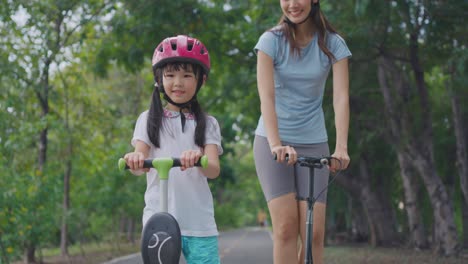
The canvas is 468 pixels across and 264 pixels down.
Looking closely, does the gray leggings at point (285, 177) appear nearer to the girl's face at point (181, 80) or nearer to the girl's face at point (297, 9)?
the girl's face at point (181, 80)

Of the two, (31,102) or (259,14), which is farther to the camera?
(31,102)

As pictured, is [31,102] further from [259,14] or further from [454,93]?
[454,93]

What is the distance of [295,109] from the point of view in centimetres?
404

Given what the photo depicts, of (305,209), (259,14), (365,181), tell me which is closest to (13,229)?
(259,14)

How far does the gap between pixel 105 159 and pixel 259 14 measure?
19.4 ft

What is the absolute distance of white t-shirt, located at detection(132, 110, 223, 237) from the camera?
3.65m

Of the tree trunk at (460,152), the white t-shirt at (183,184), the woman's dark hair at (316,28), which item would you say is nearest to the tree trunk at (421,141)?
the tree trunk at (460,152)

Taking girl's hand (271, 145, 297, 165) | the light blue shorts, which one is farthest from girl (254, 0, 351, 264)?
the light blue shorts

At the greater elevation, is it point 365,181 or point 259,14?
point 259,14

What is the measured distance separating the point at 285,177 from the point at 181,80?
0.78 m

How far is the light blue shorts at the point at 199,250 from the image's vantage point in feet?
11.8

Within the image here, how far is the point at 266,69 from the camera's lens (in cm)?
396

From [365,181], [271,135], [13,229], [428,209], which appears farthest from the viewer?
[428,209]

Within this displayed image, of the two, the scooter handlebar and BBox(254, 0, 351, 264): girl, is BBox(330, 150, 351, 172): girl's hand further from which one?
the scooter handlebar
